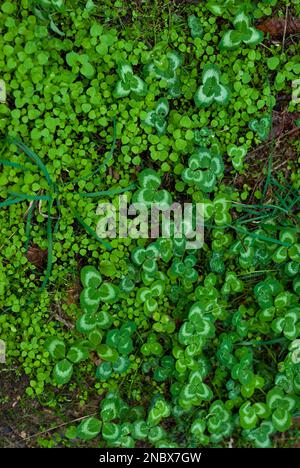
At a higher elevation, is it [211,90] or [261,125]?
[211,90]

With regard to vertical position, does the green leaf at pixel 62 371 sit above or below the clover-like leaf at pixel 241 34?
below

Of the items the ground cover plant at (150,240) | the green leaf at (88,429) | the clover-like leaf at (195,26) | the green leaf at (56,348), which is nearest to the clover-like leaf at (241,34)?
the ground cover plant at (150,240)

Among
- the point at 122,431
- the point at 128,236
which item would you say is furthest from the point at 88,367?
the point at 128,236

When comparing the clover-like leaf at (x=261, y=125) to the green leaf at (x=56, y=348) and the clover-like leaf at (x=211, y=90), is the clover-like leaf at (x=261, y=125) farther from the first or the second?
the green leaf at (x=56, y=348)

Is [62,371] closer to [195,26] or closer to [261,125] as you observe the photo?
[261,125]

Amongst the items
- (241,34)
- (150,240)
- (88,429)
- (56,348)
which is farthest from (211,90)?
(88,429)

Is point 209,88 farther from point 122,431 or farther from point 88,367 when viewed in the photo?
point 122,431

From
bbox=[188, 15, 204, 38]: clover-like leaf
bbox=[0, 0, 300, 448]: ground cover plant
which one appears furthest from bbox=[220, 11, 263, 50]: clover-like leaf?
bbox=[188, 15, 204, 38]: clover-like leaf

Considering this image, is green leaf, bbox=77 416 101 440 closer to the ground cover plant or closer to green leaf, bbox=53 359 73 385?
the ground cover plant
